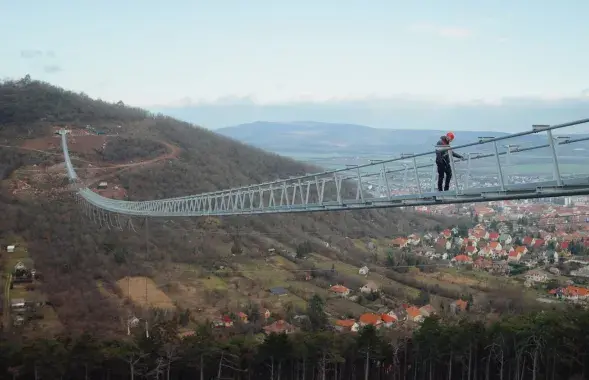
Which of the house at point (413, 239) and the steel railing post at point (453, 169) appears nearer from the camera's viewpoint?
the steel railing post at point (453, 169)

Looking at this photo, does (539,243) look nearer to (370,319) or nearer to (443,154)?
(370,319)

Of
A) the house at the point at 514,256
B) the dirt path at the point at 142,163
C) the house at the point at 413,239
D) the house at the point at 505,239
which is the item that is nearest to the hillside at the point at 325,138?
the house at the point at 413,239

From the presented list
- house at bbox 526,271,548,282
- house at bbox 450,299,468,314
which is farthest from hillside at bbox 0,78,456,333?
house at bbox 526,271,548,282

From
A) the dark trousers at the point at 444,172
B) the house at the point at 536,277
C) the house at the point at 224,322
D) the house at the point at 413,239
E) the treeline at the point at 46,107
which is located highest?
the treeline at the point at 46,107

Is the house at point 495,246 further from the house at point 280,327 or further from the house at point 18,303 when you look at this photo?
the house at point 18,303

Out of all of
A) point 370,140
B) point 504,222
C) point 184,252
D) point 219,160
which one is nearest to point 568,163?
point 184,252

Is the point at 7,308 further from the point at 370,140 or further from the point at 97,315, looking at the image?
the point at 370,140
